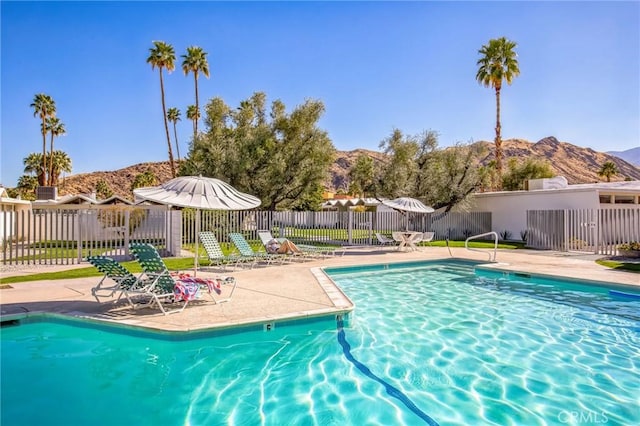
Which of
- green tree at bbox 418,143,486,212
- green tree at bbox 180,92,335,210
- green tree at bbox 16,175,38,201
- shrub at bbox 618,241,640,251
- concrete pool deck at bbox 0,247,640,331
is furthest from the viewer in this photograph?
green tree at bbox 16,175,38,201

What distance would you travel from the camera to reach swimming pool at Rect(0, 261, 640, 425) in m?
3.98

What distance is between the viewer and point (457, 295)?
9227mm

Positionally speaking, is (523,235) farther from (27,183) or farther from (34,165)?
(27,183)

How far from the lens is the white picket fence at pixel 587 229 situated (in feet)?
54.1

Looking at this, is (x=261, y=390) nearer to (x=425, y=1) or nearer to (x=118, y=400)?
(x=118, y=400)

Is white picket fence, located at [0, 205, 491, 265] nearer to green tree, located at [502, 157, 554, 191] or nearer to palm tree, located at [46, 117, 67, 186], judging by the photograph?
green tree, located at [502, 157, 554, 191]

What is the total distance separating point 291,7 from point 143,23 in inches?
193

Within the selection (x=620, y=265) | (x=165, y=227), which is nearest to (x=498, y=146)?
(x=620, y=265)

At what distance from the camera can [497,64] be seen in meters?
33.1

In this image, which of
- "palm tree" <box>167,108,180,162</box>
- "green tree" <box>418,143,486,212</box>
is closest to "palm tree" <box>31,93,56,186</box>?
"palm tree" <box>167,108,180,162</box>

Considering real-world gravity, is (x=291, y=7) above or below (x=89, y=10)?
above

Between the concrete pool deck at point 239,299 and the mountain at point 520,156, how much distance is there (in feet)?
299

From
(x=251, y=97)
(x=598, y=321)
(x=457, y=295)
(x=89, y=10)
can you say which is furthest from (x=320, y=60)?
(x=598, y=321)

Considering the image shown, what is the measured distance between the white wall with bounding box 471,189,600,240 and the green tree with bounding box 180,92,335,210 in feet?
35.2
